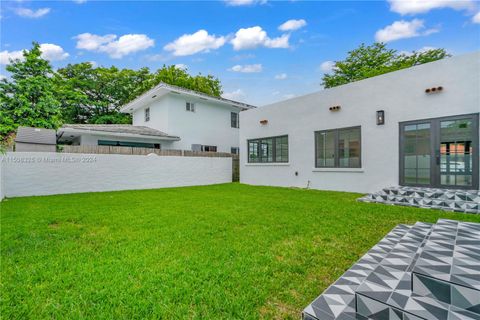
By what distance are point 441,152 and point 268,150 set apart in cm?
662

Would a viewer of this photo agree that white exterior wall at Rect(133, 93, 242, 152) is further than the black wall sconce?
Yes

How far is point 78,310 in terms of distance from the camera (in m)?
1.86

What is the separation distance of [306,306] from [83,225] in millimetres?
4346

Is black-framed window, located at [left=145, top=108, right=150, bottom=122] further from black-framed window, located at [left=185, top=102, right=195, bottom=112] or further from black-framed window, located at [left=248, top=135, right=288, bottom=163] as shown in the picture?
black-framed window, located at [left=248, top=135, right=288, bottom=163]

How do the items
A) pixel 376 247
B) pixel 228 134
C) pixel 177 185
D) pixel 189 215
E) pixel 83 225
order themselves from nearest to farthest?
pixel 376 247 → pixel 83 225 → pixel 189 215 → pixel 177 185 → pixel 228 134

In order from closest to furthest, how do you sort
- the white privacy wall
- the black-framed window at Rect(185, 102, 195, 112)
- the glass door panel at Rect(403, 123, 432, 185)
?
the glass door panel at Rect(403, 123, 432, 185), the white privacy wall, the black-framed window at Rect(185, 102, 195, 112)

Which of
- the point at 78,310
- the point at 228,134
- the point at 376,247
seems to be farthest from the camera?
the point at 228,134

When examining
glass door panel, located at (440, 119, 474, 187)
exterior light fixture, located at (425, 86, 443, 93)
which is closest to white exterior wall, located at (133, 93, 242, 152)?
exterior light fixture, located at (425, 86, 443, 93)

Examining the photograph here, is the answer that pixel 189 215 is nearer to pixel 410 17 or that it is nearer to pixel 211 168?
pixel 211 168

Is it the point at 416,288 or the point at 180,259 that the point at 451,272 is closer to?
the point at 416,288

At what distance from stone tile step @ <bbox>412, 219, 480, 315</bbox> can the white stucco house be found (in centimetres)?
1364

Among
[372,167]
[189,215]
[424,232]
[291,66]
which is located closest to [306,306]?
[424,232]

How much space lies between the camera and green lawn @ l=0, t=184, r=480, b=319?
193 cm

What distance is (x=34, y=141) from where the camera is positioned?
28.4 ft
